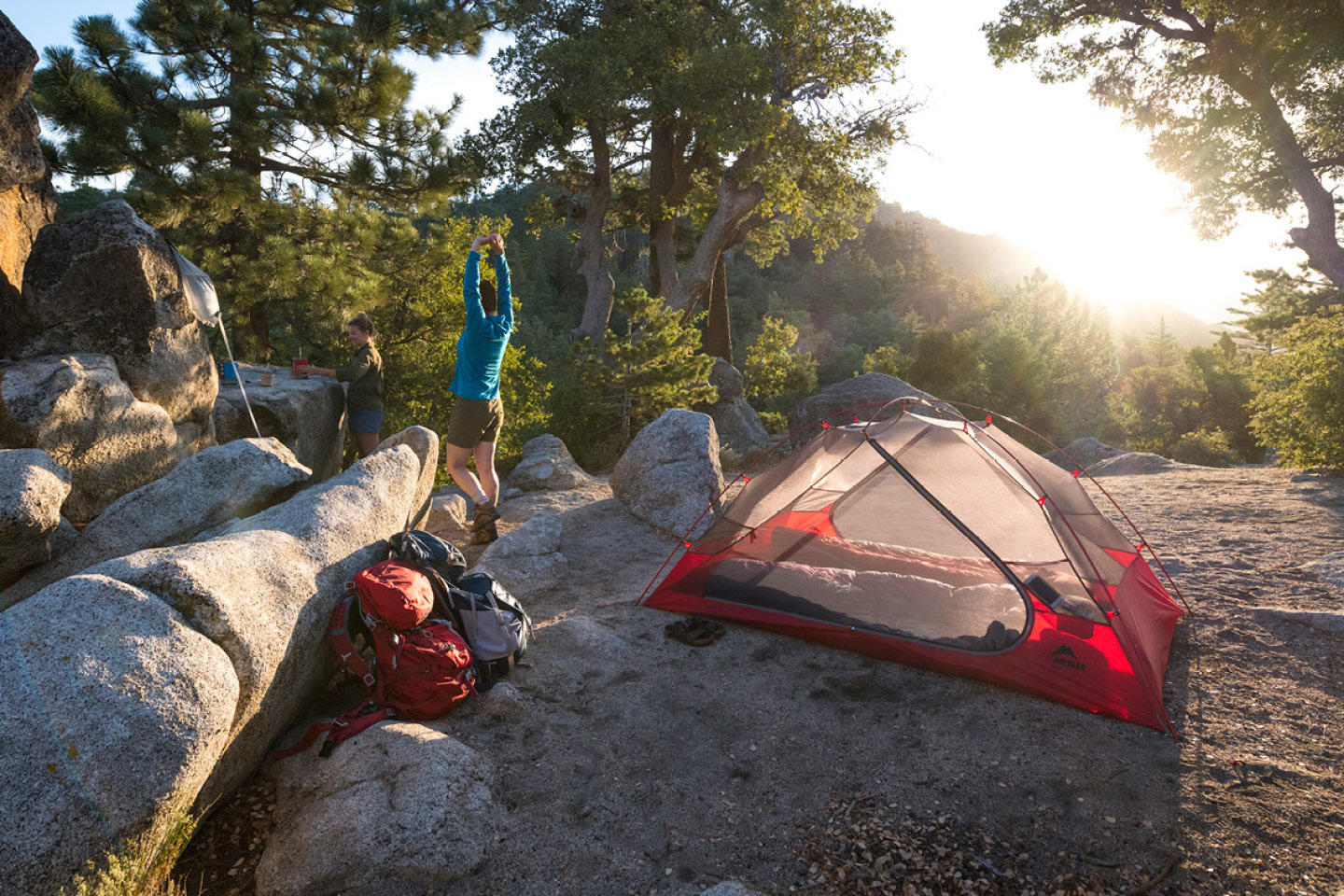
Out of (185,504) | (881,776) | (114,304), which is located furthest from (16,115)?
(881,776)

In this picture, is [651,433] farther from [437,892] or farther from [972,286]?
[972,286]

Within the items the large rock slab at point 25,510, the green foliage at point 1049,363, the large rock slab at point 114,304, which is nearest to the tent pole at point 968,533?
the large rock slab at point 25,510

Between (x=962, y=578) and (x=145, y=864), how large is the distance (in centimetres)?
505

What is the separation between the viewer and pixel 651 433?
26.6 feet

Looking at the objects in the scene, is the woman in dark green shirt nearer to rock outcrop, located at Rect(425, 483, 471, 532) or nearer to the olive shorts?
rock outcrop, located at Rect(425, 483, 471, 532)

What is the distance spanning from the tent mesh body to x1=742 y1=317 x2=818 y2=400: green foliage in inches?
479

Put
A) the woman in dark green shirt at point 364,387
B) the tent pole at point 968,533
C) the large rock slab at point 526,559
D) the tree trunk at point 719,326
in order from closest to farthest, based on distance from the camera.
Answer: the tent pole at point 968,533
the large rock slab at point 526,559
the woman in dark green shirt at point 364,387
the tree trunk at point 719,326

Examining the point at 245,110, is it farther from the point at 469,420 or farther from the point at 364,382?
the point at 469,420

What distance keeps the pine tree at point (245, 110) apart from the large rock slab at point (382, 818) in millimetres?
6079

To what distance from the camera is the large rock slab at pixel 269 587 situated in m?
2.81

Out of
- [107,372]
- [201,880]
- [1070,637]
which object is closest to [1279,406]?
[1070,637]

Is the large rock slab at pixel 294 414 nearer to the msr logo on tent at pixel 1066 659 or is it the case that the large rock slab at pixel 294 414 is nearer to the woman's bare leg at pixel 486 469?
the woman's bare leg at pixel 486 469

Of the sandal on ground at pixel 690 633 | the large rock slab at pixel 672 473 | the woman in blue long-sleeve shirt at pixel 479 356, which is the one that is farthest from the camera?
the large rock slab at pixel 672 473

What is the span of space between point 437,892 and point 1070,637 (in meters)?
3.56
